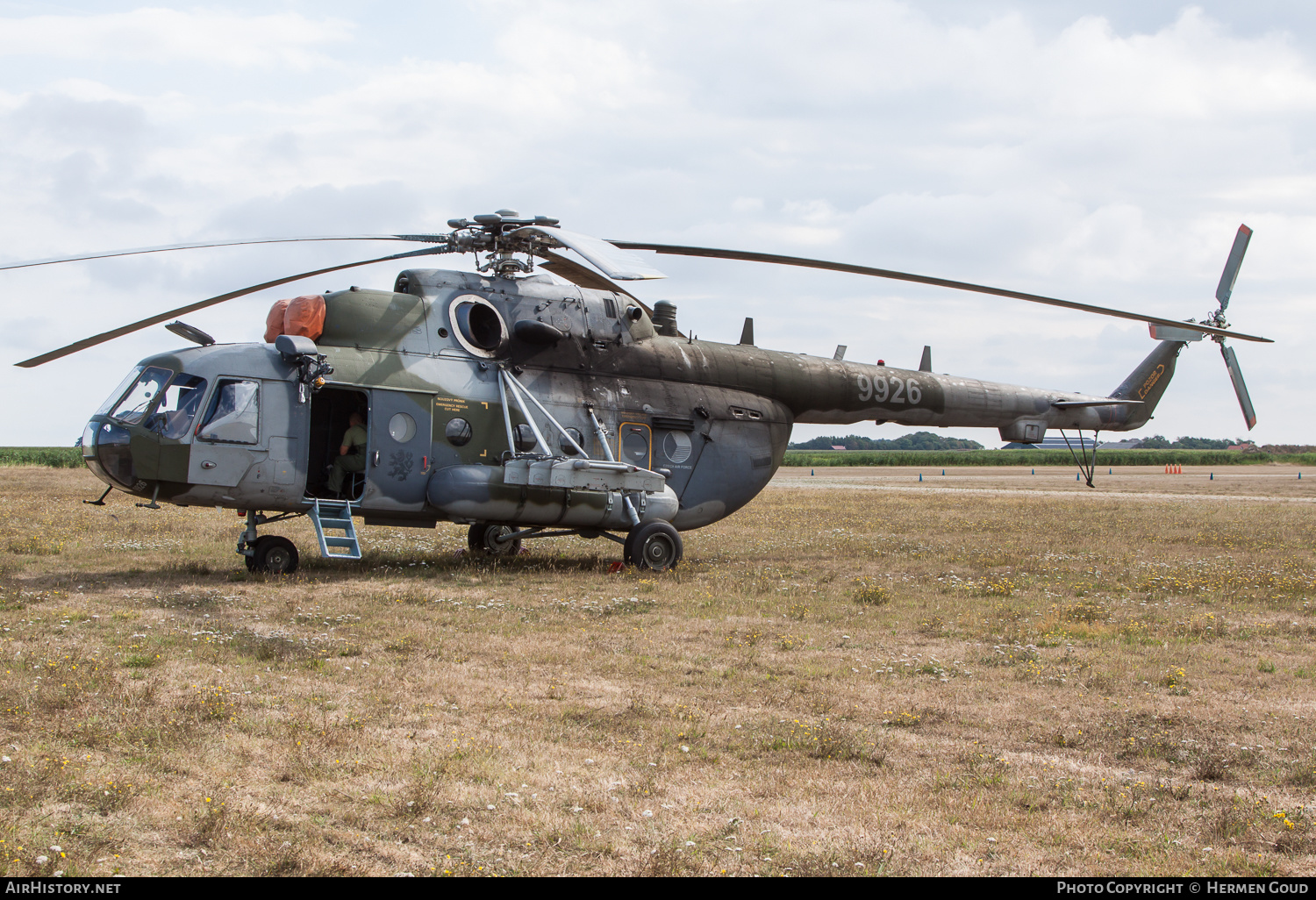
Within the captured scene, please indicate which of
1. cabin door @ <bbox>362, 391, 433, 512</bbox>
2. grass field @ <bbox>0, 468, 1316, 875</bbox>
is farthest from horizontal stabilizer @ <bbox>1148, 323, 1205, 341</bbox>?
cabin door @ <bbox>362, 391, 433, 512</bbox>

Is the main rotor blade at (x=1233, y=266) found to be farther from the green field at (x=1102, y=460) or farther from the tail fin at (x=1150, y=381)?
the green field at (x=1102, y=460)

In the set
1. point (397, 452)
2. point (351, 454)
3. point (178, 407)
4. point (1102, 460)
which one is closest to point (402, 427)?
point (397, 452)

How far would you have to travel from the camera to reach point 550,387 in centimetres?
1551

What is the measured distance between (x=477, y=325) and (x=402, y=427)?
2095mm

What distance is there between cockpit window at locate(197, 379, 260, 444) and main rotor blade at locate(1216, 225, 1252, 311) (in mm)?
19564

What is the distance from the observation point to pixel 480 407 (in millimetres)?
14758

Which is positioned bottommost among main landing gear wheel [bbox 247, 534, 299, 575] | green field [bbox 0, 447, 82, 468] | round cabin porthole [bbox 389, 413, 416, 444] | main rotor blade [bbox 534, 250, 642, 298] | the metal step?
green field [bbox 0, 447, 82, 468]

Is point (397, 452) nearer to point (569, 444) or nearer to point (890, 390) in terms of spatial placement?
point (569, 444)

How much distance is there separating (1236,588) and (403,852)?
13366 mm

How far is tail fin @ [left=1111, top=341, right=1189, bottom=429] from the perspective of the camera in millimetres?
23125

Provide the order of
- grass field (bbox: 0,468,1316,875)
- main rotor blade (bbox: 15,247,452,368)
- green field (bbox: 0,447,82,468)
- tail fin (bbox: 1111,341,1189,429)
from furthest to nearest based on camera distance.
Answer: green field (bbox: 0,447,82,468) < tail fin (bbox: 1111,341,1189,429) < main rotor blade (bbox: 15,247,452,368) < grass field (bbox: 0,468,1316,875)

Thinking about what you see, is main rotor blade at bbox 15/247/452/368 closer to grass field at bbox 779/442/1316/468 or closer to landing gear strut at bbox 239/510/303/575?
landing gear strut at bbox 239/510/303/575

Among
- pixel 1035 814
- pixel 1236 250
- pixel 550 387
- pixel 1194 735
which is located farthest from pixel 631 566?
pixel 1236 250
